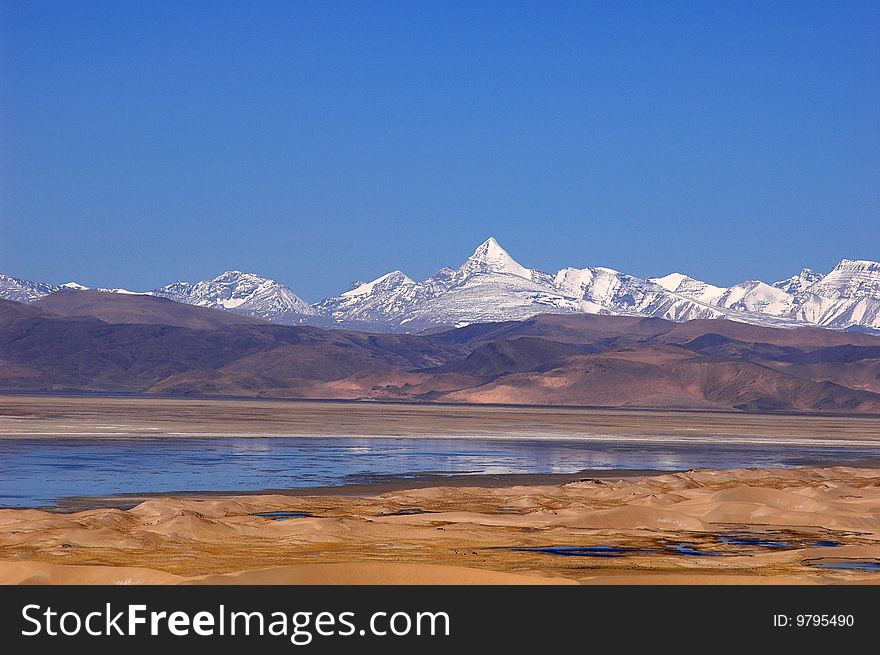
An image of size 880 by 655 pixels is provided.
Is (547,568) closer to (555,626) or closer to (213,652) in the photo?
(555,626)

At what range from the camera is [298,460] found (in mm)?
52844

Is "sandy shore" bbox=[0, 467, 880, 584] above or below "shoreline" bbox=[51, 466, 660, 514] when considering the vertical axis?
above

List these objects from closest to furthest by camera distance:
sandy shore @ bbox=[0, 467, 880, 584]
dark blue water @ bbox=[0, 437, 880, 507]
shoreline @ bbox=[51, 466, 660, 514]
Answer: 1. sandy shore @ bbox=[0, 467, 880, 584]
2. shoreline @ bbox=[51, 466, 660, 514]
3. dark blue water @ bbox=[0, 437, 880, 507]

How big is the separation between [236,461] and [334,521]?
26657 mm

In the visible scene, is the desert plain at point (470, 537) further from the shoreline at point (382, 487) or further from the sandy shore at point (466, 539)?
the shoreline at point (382, 487)

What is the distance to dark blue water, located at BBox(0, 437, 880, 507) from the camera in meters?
39.7

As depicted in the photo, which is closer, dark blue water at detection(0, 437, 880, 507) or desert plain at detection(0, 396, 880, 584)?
desert plain at detection(0, 396, 880, 584)

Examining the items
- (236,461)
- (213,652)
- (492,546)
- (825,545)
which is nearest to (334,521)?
(492,546)

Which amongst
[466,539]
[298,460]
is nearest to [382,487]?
[298,460]

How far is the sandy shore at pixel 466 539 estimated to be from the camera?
52.8ft

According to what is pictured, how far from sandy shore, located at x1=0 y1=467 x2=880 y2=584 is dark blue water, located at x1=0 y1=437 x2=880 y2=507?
25.3 ft

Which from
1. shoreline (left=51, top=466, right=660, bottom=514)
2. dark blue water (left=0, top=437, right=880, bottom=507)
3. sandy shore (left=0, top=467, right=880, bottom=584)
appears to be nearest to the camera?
sandy shore (left=0, top=467, right=880, bottom=584)

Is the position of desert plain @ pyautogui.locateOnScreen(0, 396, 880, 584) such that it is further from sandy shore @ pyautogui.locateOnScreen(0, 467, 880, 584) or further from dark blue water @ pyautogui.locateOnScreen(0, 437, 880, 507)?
dark blue water @ pyautogui.locateOnScreen(0, 437, 880, 507)

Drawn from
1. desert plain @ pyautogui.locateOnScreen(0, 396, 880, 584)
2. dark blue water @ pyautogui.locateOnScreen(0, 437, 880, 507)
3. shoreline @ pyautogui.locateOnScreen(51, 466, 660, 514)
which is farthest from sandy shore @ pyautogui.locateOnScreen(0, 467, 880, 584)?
dark blue water @ pyautogui.locateOnScreen(0, 437, 880, 507)
